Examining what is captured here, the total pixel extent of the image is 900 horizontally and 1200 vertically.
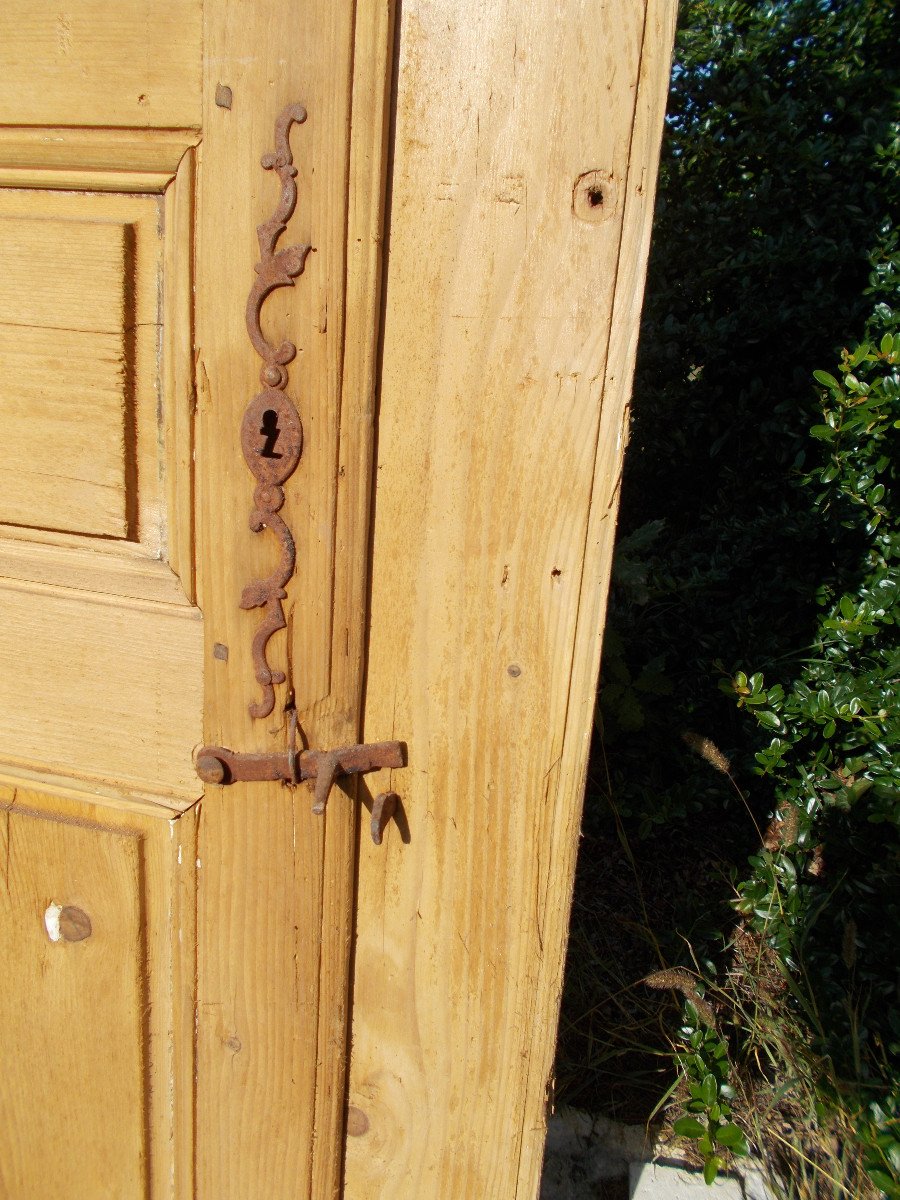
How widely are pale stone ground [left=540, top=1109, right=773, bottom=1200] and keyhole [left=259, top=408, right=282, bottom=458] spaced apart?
1.47 metres

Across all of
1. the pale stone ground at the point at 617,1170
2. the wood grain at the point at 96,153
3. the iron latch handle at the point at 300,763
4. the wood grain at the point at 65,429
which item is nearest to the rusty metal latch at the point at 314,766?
the iron latch handle at the point at 300,763

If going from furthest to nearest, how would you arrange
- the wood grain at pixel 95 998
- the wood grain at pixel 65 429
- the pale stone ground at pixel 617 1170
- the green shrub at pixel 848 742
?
the green shrub at pixel 848 742 → the pale stone ground at pixel 617 1170 → the wood grain at pixel 95 998 → the wood grain at pixel 65 429

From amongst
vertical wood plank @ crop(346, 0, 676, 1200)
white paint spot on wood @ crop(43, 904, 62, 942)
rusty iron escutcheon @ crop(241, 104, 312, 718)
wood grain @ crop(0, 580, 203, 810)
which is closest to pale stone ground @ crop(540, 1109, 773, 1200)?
vertical wood plank @ crop(346, 0, 676, 1200)

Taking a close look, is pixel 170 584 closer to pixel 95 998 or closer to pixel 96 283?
pixel 96 283

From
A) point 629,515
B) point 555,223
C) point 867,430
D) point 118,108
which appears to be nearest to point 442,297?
point 555,223

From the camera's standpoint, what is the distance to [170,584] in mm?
907

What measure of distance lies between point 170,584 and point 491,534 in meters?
0.34

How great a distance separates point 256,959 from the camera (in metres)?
0.99

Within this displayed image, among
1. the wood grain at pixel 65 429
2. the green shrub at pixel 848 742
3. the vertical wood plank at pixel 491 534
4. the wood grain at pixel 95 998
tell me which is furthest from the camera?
the green shrub at pixel 848 742

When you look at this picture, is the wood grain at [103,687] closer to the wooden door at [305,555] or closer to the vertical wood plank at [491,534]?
the wooden door at [305,555]

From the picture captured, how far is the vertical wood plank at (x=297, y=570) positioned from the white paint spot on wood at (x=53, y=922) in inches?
7.2

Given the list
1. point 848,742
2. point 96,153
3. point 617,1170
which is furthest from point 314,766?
point 848,742

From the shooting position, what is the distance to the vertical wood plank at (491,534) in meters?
0.76

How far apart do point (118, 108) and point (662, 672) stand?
2.09 m
